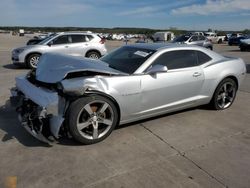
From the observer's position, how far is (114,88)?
395 cm

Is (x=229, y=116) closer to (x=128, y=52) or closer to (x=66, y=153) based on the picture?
(x=128, y=52)

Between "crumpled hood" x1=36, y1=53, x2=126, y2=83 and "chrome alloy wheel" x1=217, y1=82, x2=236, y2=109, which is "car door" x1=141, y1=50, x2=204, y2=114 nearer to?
"crumpled hood" x1=36, y1=53, x2=126, y2=83

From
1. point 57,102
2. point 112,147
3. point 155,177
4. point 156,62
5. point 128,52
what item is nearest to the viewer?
point 155,177

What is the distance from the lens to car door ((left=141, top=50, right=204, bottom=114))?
14.1 ft

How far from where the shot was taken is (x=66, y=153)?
364 centimetres

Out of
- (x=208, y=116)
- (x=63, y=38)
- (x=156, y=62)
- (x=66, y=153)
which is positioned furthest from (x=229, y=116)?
(x=63, y=38)

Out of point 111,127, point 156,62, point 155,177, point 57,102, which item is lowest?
point 155,177

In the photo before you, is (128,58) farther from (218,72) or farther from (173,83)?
(218,72)

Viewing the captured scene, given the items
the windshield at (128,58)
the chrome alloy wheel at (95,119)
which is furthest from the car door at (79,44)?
the chrome alloy wheel at (95,119)

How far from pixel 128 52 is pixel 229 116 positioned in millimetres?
2261

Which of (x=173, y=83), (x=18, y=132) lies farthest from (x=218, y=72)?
(x=18, y=132)

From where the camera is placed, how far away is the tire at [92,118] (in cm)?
365

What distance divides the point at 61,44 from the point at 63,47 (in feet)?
0.57

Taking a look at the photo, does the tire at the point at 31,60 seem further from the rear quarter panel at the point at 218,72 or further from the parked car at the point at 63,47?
the rear quarter panel at the point at 218,72
